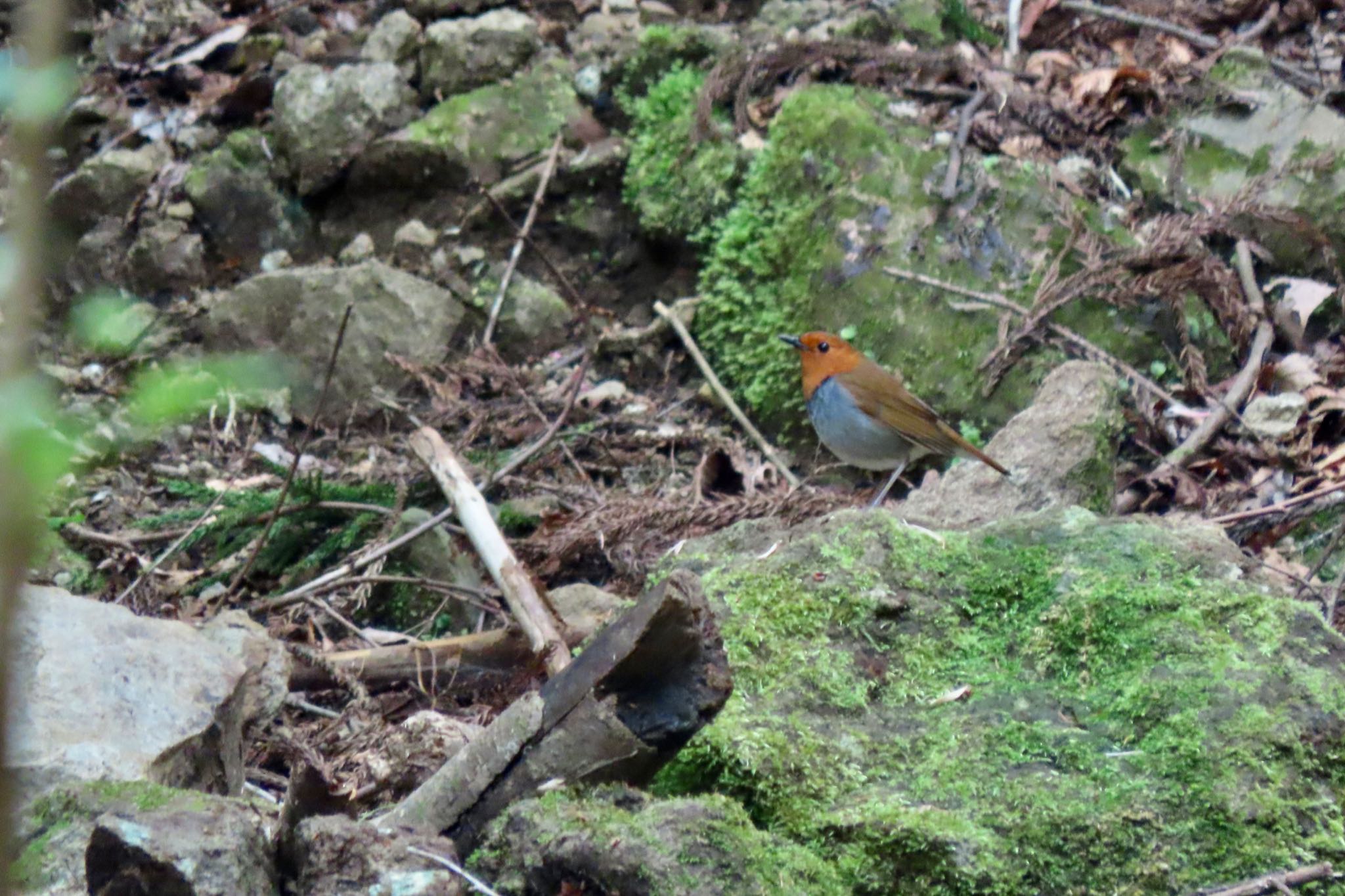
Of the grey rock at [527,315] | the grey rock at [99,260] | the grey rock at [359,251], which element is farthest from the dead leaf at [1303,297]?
the grey rock at [99,260]

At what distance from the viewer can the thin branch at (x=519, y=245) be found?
5.88 metres

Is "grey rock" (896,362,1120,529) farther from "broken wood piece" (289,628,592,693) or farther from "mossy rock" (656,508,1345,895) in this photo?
"broken wood piece" (289,628,592,693)

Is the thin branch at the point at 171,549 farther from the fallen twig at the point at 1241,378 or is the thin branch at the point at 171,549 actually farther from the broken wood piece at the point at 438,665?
the fallen twig at the point at 1241,378

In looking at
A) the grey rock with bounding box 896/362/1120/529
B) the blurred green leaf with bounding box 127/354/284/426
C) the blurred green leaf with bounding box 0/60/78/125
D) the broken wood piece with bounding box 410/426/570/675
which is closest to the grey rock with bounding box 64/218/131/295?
the broken wood piece with bounding box 410/426/570/675

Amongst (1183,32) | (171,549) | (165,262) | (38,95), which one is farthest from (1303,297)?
(165,262)

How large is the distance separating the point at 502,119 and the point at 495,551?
10.6 ft

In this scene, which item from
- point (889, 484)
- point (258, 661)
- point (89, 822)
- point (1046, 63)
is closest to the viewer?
point (89, 822)

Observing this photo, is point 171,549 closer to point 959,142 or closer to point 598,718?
point 598,718

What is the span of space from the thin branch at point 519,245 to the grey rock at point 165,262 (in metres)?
1.63

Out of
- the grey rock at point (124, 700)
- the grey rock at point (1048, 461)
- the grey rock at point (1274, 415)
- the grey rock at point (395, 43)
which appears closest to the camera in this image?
the grey rock at point (124, 700)

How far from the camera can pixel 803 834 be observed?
1.99m

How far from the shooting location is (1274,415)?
4539 mm

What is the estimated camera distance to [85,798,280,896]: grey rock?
152 cm

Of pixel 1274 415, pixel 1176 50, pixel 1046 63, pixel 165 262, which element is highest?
pixel 1176 50
